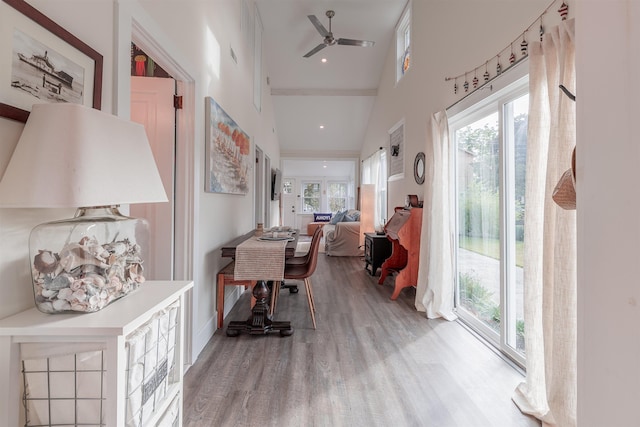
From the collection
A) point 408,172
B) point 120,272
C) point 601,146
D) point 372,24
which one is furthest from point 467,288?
point 372,24

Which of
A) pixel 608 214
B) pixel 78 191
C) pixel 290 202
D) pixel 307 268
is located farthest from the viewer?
pixel 290 202

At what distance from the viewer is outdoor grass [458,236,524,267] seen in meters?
1.91

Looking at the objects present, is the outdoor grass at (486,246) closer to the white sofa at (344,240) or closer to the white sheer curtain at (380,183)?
the white sheer curtain at (380,183)

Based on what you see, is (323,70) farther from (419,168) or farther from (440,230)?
(440,230)

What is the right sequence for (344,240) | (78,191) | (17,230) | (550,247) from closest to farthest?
(78,191), (17,230), (550,247), (344,240)

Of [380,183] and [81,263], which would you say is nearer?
[81,263]

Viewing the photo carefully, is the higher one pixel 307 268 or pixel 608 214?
pixel 608 214

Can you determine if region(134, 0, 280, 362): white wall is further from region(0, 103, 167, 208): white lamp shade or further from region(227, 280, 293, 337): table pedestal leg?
region(0, 103, 167, 208): white lamp shade

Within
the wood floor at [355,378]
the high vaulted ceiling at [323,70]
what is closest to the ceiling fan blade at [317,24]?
the high vaulted ceiling at [323,70]

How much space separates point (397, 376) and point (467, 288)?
4.44ft

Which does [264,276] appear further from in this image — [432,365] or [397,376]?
[432,365]

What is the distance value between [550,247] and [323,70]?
5439mm

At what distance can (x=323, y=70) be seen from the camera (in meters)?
5.61

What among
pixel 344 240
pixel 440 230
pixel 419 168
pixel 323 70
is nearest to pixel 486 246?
pixel 440 230
